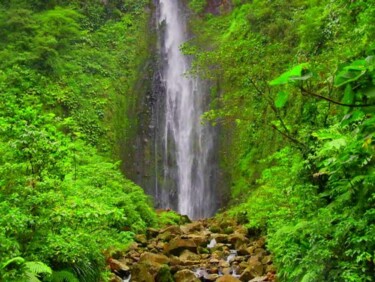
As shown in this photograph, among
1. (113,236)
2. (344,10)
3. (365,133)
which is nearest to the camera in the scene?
(365,133)

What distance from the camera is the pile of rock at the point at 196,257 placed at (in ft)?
34.6

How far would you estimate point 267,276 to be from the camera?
9977mm

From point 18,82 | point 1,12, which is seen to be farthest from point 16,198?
point 1,12

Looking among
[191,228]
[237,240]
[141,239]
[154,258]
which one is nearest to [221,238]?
[237,240]

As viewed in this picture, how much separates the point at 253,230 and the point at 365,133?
43.0 ft

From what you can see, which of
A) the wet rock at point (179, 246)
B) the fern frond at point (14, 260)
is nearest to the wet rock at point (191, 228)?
the wet rock at point (179, 246)

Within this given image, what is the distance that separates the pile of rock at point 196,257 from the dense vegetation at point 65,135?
2.55 ft

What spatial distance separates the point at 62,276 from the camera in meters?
6.79

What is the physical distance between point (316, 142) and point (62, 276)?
5.02 metres

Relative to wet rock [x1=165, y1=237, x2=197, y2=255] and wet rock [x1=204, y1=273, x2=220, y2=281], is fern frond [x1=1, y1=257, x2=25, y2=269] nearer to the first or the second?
wet rock [x1=204, y1=273, x2=220, y2=281]

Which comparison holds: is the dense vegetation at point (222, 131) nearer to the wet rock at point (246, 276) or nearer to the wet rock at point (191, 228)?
the wet rock at point (246, 276)

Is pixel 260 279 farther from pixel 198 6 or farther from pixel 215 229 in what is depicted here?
pixel 198 6

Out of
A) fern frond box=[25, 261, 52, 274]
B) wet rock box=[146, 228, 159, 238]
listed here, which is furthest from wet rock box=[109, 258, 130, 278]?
fern frond box=[25, 261, 52, 274]

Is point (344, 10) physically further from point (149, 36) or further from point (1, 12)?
point (149, 36)
